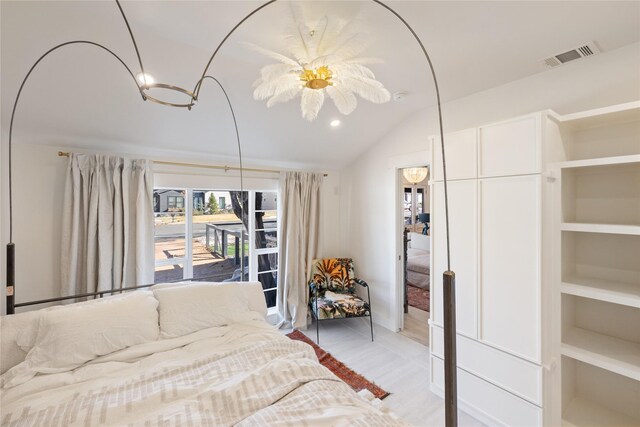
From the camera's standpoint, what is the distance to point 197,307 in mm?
1917

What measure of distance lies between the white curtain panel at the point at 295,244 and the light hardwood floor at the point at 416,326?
51.4 inches

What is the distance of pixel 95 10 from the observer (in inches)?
58.2

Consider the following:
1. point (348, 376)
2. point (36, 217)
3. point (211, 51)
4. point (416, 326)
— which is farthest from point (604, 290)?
point (36, 217)

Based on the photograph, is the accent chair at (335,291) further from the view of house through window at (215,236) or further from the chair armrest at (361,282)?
the view of house through window at (215,236)

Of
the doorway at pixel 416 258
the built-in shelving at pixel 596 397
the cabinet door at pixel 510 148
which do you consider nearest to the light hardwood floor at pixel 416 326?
the doorway at pixel 416 258

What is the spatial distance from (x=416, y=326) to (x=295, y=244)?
6.13ft

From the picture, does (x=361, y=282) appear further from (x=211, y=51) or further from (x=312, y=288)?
(x=211, y=51)

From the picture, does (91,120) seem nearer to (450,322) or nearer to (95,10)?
(95,10)

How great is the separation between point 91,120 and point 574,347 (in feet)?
12.7

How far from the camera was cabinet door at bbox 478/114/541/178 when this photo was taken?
1.68 meters

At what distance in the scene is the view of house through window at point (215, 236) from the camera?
9.91 feet

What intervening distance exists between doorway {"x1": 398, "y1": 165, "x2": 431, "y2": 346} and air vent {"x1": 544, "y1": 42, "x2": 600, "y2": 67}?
4.28 ft

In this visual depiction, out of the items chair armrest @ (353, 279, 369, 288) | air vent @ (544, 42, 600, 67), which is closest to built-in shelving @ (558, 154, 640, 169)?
air vent @ (544, 42, 600, 67)

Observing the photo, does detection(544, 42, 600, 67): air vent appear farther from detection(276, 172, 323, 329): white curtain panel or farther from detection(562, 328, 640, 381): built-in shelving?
detection(276, 172, 323, 329): white curtain panel
